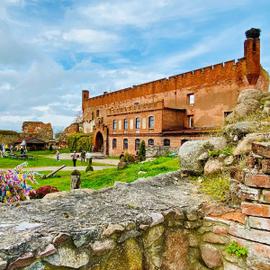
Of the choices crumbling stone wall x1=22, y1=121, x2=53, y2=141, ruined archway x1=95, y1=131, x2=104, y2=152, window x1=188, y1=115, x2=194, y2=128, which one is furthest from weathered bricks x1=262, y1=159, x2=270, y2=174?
crumbling stone wall x1=22, y1=121, x2=53, y2=141

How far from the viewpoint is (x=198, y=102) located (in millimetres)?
36688

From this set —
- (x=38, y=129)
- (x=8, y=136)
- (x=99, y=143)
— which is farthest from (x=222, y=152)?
(x=38, y=129)

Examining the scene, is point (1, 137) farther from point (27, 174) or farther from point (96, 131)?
point (27, 174)

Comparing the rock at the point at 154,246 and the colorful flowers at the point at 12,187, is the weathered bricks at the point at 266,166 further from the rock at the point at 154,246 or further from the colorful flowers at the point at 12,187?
the colorful flowers at the point at 12,187

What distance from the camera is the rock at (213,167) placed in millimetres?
4313

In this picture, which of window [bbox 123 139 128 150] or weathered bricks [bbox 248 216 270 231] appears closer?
weathered bricks [bbox 248 216 270 231]

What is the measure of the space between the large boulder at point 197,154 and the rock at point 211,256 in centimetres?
178

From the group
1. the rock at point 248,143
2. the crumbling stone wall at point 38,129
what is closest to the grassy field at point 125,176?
the rock at point 248,143

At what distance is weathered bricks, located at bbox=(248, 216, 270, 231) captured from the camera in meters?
2.77

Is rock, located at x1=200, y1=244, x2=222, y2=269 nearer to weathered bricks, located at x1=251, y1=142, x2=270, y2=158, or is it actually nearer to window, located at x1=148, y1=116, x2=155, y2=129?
weathered bricks, located at x1=251, y1=142, x2=270, y2=158

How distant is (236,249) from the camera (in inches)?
118

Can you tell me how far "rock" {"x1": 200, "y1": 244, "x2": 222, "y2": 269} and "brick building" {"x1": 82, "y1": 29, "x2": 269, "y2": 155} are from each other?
77.3 ft

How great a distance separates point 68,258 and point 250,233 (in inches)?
68.9

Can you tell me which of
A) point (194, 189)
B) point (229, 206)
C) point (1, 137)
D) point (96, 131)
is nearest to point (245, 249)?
point (229, 206)
